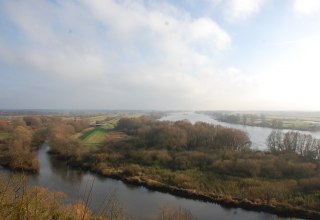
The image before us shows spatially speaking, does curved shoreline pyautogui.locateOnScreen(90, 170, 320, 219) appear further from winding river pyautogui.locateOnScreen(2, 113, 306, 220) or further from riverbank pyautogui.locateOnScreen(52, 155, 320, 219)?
winding river pyautogui.locateOnScreen(2, 113, 306, 220)

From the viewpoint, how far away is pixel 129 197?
22688 mm

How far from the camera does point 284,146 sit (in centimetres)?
3566

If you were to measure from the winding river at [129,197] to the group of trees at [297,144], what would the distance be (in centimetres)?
1603

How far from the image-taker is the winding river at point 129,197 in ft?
63.5

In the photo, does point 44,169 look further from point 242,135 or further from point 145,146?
point 242,135

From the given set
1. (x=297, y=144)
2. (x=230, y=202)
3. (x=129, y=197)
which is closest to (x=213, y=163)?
(x=230, y=202)

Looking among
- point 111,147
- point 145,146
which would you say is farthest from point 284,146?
point 111,147

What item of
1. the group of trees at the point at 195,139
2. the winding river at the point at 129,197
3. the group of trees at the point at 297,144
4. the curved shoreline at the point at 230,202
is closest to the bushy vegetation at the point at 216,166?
the group of trees at the point at 195,139

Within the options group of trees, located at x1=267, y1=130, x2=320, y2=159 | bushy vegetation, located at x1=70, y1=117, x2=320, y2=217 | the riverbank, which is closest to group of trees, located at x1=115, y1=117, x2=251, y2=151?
bushy vegetation, located at x1=70, y1=117, x2=320, y2=217

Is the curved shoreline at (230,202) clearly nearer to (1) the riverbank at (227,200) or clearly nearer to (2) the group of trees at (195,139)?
(1) the riverbank at (227,200)

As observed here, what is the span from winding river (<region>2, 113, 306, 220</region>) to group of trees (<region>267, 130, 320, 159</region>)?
16029mm

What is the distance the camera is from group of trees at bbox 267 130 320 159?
32531mm

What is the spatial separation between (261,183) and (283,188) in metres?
2.01

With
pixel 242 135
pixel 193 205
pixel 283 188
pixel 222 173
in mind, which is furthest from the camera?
pixel 242 135
